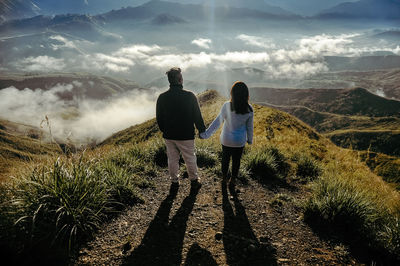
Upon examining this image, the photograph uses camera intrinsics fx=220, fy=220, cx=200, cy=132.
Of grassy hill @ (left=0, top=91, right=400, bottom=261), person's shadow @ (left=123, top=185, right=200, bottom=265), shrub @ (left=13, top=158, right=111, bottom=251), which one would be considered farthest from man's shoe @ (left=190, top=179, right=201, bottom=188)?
shrub @ (left=13, top=158, right=111, bottom=251)

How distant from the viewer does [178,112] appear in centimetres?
509

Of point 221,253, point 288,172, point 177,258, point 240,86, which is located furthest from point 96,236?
point 288,172

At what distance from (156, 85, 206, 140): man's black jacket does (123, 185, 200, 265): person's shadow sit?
1.66 metres

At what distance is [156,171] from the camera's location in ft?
21.9

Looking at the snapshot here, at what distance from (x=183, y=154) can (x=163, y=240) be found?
210 centimetres

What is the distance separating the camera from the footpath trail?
3.58 m

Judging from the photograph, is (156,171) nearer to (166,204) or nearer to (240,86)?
(166,204)

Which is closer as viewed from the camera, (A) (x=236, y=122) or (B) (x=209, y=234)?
(B) (x=209, y=234)

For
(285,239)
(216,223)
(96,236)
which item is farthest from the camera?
(216,223)

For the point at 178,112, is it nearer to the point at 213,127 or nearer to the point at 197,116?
the point at 197,116

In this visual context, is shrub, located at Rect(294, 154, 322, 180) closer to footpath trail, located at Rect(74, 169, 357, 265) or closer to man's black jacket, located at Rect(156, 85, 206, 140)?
footpath trail, located at Rect(74, 169, 357, 265)

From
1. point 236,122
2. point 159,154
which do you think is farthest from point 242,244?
point 159,154

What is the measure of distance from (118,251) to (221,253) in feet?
5.57

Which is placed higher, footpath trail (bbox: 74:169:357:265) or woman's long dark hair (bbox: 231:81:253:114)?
woman's long dark hair (bbox: 231:81:253:114)
